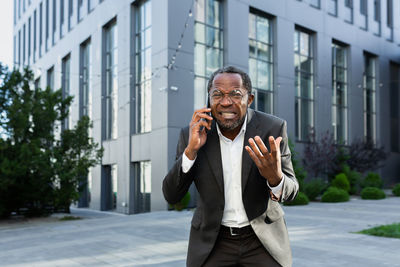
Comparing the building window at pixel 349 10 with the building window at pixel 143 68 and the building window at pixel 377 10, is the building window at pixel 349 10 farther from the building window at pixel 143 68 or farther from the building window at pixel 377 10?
the building window at pixel 143 68

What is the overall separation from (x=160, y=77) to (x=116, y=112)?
561cm

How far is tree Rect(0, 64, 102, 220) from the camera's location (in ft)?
50.3

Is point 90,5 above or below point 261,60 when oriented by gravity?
above

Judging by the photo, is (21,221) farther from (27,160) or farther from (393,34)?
(393,34)

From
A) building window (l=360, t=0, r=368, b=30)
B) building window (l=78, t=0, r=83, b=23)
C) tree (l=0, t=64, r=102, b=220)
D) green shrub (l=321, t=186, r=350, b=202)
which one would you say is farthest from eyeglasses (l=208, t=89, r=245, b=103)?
building window (l=360, t=0, r=368, b=30)

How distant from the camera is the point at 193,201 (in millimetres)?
19281

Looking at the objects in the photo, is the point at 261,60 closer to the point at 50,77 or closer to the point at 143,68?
the point at 143,68

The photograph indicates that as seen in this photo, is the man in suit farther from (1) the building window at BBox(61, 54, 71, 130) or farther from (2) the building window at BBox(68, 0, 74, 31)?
(1) the building window at BBox(61, 54, 71, 130)

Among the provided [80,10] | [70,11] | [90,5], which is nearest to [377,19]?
[90,5]

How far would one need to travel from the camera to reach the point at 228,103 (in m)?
2.14

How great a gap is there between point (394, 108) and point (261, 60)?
51.2ft

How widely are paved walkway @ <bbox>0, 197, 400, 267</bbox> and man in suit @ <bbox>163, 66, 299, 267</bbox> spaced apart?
4954mm

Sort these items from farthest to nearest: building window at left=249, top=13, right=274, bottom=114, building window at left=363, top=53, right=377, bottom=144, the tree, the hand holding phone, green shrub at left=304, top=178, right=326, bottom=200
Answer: building window at left=363, top=53, right=377, bottom=144
building window at left=249, top=13, right=274, bottom=114
green shrub at left=304, top=178, right=326, bottom=200
the tree
the hand holding phone

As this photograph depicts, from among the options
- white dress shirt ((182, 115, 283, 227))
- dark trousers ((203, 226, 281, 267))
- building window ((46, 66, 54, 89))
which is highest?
building window ((46, 66, 54, 89))
